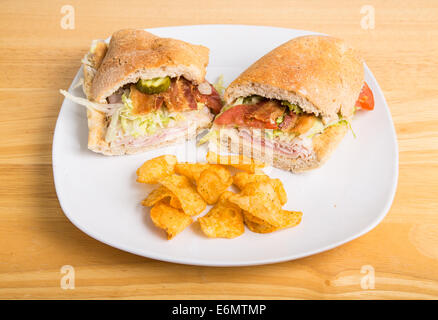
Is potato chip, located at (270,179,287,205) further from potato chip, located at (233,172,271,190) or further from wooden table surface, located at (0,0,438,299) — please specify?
wooden table surface, located at (0,0,438,299)

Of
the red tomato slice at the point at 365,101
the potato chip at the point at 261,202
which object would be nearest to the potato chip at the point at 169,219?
the potato chip at the point at 261,202

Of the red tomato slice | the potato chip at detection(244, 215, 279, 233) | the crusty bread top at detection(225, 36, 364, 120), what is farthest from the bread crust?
the red tomato slice

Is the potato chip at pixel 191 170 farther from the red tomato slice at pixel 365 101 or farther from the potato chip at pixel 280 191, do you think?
the red tomato slice at pixel 365 101

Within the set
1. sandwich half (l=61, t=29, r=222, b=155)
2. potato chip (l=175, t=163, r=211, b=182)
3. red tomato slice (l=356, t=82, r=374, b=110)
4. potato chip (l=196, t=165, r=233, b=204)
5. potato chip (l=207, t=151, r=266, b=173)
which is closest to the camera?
potato chip (l=196, t=165, r=233, b=204)

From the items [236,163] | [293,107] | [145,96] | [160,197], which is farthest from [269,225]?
[145,96]

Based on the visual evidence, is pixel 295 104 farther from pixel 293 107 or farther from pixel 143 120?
pixel 143 120

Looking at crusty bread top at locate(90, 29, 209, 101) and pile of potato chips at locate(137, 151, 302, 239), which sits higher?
crusty bread top at locate(90, 29, 209, 101)
